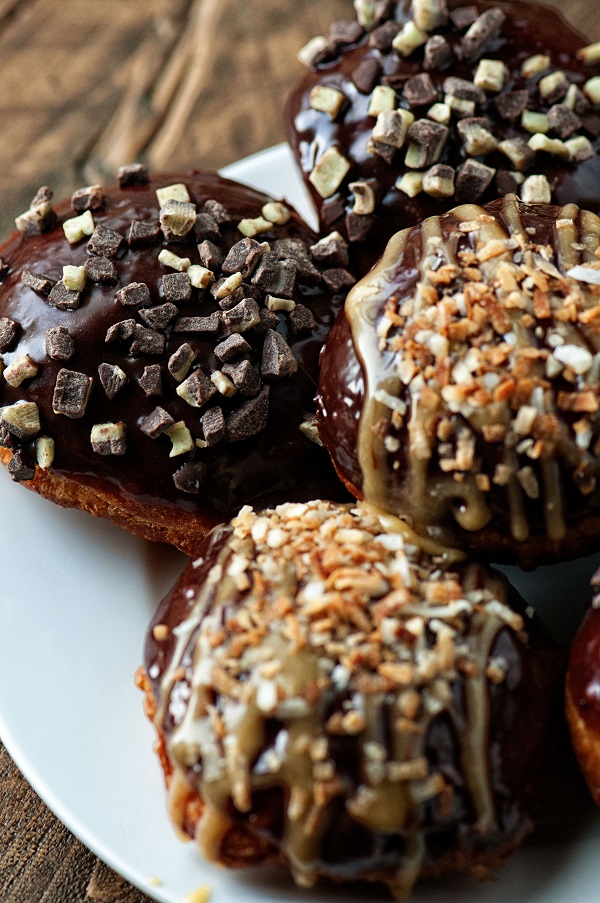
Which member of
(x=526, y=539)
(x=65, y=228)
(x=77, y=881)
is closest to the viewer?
(x=526, y=539)

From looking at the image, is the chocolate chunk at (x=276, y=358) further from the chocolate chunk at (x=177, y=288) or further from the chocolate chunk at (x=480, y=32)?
the chocolate chunk at (x=480, y=32)

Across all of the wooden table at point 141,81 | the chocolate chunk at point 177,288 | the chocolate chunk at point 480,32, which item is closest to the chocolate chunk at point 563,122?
the chocolate chunk at point 480,32

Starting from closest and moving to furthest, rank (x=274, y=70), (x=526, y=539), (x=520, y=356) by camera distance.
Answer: (x=520, y=356) < (x=526, y=539) < (x=274, y=70)

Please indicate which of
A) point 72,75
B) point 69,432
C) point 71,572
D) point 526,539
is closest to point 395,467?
point 526,539

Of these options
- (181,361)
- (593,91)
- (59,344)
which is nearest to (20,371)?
(59,344)

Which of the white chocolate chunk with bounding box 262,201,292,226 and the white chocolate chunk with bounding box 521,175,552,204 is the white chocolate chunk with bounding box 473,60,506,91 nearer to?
the white chocolate chunk with bounding box 521,175,552,204

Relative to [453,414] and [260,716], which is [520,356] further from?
[260,716]
